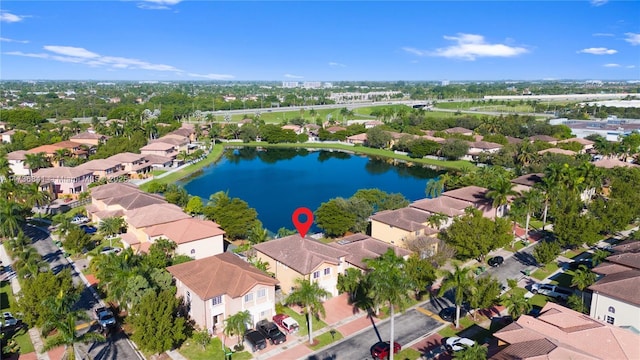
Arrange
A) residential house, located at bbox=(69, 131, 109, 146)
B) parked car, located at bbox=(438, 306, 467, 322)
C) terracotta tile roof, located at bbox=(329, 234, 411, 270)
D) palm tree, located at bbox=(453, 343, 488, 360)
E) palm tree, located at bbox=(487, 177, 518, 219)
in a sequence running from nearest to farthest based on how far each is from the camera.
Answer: palm tree, located at bbox=(453, 343, 488, 360) < parked car, located at bbox=(438, 306, 467, 322) < terracotta tile roof, located at bbox=(329, 234, 411, 270) < palm tree, located at bbox=(487, 177, 518, 219) < residential house, located at bbox=(69, 131, 109, 146)

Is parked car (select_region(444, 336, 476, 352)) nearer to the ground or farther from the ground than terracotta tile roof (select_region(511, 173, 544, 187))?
nearer to the ground

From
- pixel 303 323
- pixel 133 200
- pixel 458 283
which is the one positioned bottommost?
pixel 303 323

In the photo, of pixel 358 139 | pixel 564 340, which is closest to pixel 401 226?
pixel 564 340

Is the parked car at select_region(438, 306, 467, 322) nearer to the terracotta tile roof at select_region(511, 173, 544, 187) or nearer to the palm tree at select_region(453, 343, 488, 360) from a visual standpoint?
the palm tree at select_region(453, 343, 488, 360)

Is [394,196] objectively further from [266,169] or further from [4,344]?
[266,169]

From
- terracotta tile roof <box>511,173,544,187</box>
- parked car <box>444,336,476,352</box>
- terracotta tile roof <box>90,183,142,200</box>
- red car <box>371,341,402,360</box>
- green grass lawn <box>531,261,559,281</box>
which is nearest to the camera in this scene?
red car <box>371,341,402,360</box>

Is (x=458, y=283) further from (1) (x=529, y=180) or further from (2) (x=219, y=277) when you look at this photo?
(1) (x=529, y=180)

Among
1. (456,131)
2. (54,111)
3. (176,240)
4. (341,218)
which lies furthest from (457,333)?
(54,111)

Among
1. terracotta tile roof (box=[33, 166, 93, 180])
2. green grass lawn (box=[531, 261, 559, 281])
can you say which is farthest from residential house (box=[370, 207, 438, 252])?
terracotta tile roof (box=[33, 166, 93, 180])
